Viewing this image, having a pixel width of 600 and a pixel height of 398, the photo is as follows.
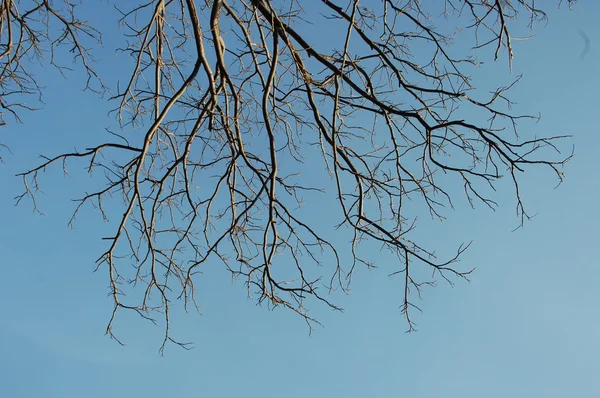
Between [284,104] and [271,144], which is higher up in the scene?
[284,104]

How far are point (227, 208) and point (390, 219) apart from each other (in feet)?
3.17

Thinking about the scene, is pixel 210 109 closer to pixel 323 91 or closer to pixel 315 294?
pixel 323 91

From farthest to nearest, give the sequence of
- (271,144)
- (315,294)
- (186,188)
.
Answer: (186,188) < (315,294) < (271,144)

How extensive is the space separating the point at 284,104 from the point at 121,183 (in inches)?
42.0

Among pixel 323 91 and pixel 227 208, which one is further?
pixel 227 208

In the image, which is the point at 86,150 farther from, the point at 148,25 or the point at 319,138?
the point at 319,138

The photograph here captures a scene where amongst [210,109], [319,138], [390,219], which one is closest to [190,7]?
[210,109]

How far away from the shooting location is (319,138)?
12.0 ft

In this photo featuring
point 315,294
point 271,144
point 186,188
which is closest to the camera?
point 271,144

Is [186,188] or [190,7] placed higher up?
[190,7]

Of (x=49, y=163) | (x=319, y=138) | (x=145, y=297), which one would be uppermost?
(x=319, y=138)

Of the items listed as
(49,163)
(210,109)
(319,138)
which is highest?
(319,138)

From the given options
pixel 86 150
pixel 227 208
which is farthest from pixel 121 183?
pixel 227 208

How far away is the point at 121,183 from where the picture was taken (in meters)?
3.62
